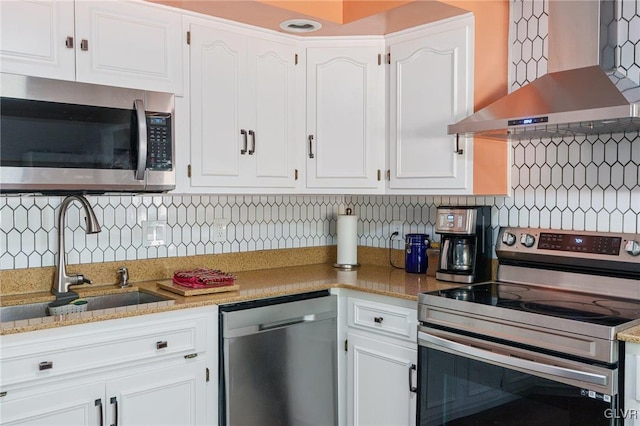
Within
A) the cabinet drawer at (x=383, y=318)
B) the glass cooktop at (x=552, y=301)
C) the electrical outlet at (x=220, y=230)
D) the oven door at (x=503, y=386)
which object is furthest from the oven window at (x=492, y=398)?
the electrical outlet at (x=220, y=230)

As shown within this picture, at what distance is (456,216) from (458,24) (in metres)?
0.88

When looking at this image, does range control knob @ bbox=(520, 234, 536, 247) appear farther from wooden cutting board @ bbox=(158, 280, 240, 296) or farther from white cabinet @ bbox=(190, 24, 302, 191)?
wooden cutting board @ bbox=(158, 280, 240, 296)

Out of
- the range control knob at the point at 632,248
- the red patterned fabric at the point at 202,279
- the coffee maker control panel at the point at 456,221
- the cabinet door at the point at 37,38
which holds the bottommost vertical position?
the red patterned fabric at the point at 202,279

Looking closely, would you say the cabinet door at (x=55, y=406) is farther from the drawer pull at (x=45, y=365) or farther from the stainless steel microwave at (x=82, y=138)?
the stainless steel microwave at (x=82, y=138)

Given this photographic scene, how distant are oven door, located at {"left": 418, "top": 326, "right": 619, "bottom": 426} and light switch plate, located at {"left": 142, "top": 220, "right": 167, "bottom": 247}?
1.34m

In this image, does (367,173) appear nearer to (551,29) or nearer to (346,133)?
(346,133)

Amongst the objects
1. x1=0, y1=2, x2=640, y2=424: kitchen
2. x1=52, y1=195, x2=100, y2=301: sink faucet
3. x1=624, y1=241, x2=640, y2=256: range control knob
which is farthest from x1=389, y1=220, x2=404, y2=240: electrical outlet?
x1=52, y1=195, x2=100, y2=301: sink faucet

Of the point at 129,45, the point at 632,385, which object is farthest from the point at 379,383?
the point at 129,45

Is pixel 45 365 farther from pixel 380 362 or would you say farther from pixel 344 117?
pixel 344 117

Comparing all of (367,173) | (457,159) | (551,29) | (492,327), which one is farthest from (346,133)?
(492,327)

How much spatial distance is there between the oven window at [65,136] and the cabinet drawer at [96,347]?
0.63 m

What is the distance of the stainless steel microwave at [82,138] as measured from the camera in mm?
2033

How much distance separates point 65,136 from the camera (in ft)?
7.02

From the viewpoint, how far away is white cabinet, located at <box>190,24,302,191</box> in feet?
8.44
